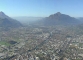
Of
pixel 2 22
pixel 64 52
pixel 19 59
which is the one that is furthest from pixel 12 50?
pixel 2 22

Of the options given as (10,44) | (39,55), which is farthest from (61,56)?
(10,44)

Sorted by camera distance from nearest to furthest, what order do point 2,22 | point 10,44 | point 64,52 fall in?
point 64,52
point 10,44
point 2,22

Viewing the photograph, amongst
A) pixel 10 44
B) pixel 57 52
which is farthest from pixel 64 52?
pixel 10 44

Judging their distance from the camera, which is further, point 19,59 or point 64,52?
point 64,52

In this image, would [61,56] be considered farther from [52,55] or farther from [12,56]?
[12,56]

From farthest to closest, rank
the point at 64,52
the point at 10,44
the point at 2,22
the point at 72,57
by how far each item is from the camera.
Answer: the point at 2,22 < the point at 10,44 < the point at 64,52 < the point at 72,57

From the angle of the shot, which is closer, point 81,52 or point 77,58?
point 77,58

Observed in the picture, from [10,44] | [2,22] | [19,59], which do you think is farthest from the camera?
[2,22]

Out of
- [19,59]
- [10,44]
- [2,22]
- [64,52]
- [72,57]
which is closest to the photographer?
[19,59]

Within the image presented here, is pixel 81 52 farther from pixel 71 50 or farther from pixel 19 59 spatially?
pixel 19 59
